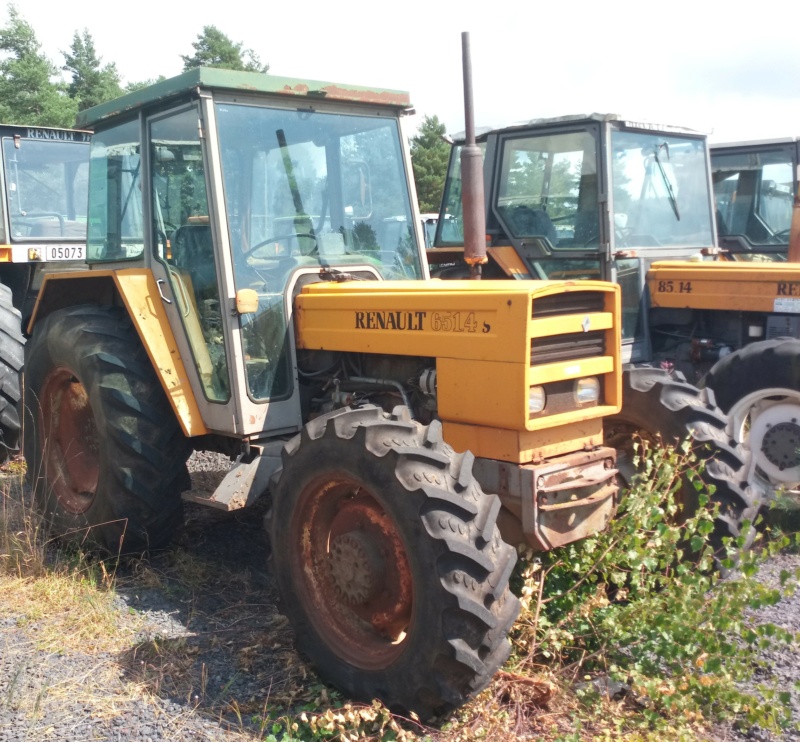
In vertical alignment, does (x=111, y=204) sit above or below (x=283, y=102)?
below

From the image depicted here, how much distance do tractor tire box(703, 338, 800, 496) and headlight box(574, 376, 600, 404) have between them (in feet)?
6.86

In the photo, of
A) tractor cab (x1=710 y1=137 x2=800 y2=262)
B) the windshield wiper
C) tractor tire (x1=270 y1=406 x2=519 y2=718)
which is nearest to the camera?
tractor tire (x1=270 y1=406 x2=519 y2=718)

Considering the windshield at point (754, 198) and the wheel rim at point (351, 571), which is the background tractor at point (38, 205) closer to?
the wheel rim at point (351, 571)

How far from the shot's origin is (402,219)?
4734 mm

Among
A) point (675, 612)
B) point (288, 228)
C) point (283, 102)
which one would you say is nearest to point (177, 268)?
point (288, 228)

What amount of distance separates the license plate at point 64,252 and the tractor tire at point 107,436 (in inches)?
120

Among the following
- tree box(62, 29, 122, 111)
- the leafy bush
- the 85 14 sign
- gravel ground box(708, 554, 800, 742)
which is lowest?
gravel ground box(708, 554, 800, 742)

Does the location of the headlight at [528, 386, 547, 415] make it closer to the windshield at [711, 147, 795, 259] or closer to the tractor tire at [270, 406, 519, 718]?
the tractor tire at [270, 406, 519, 718]

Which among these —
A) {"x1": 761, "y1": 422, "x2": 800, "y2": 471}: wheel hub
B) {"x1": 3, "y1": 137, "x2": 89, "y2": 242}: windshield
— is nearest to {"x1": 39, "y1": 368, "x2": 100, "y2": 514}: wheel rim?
{"x1": 3, "y1": 137, "x2": 89, "y2": 242}: windshield

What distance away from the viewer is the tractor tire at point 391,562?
3000 mm

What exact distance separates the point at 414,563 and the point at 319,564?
642 millimetres

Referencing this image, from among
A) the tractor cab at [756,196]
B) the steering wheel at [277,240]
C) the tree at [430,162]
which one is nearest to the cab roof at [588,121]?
the tractor cab at [756,196]

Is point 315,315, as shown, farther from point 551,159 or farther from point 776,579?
point 551,159

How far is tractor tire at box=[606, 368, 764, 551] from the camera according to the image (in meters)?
4.28
